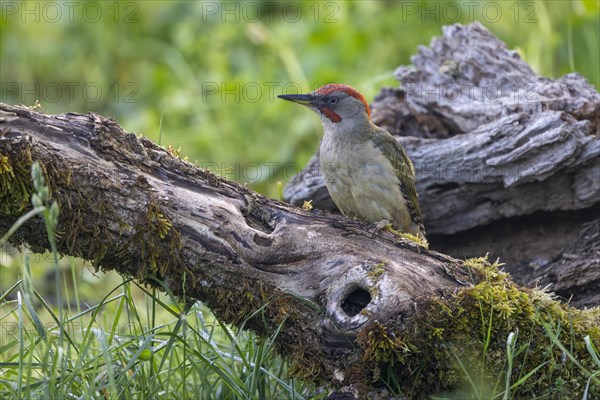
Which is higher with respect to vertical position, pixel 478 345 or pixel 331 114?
pixel 331 114

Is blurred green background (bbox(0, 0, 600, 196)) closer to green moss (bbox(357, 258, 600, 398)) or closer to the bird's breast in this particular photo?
the bird's breast

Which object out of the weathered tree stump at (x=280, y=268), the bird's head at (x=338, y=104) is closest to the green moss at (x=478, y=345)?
the weathered tree stump at (x=280, y=268)

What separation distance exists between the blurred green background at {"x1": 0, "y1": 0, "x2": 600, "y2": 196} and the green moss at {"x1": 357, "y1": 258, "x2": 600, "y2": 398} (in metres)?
4.20

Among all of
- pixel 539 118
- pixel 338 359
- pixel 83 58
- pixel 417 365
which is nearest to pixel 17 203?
pixel 338 359

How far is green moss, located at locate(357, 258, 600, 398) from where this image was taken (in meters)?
3.78

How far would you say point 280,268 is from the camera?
405 centimetres

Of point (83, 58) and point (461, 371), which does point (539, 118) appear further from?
point (83, 58)

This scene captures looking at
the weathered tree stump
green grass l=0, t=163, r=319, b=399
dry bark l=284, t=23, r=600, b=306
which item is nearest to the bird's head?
dry bark l=284, t=23, r=600, b=306

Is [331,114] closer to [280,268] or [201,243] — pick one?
[280,268]

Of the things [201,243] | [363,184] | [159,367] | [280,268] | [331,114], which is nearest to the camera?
[159,367]

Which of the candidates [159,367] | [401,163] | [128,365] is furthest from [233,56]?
[128,365]

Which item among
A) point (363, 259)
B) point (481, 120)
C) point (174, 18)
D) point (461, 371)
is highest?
point (174, 18)

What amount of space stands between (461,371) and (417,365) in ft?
0.67

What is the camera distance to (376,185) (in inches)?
211
